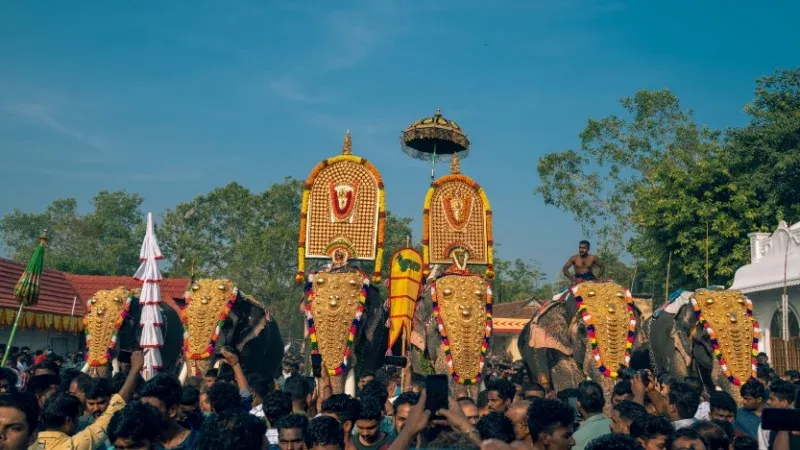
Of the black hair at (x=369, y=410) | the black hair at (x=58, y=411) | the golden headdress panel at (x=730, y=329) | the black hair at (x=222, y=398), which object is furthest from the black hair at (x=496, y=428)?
the golden headdress panel at (x=730, y=329)

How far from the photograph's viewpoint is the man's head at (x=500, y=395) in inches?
244

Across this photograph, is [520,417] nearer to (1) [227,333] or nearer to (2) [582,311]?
(2) [582,311]

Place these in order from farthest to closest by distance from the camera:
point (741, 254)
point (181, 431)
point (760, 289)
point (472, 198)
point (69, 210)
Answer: point (69, 210)
point (741, 254)
point (760, 289)
point (472, 198)
point (181, 431)

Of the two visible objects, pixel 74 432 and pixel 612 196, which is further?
pixel 612 196

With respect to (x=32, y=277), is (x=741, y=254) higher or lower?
higher

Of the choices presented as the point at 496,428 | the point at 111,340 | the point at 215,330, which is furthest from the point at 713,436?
the point at 111,340

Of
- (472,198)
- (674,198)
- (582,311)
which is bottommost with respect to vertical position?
(582,311)

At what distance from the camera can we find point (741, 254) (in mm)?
22750

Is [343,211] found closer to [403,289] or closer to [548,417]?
[403,289]

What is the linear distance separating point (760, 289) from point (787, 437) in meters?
15.9

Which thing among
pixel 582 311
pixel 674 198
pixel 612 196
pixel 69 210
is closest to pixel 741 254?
pixel 674 198

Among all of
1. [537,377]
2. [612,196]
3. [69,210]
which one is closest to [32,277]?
[537,377]

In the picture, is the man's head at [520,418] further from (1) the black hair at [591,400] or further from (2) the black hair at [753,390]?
(2) the black hair at [753,390]

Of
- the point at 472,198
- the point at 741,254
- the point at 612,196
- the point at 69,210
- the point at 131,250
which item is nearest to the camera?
the point at 472,198
